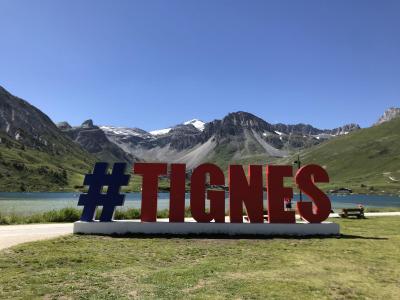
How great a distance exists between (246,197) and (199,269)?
13.3m

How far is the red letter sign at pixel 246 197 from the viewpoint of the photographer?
1180 inches

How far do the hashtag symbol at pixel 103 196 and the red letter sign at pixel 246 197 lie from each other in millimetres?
7851

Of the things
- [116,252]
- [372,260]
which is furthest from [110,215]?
[372,260]

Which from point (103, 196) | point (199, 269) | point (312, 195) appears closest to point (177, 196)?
point (103, 196)

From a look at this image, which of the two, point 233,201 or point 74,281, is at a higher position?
point 233,201

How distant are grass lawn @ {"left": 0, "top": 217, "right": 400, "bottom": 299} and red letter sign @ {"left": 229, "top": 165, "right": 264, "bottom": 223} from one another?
4.05 m

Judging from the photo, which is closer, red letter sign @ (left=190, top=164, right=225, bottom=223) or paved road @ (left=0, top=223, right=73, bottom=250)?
paved road @ (left=0, top=223, right=73, bottom=250)

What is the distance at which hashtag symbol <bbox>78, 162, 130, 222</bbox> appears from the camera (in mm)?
29469

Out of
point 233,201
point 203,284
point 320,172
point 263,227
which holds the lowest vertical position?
point 203,284

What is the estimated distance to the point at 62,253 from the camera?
20.1 m

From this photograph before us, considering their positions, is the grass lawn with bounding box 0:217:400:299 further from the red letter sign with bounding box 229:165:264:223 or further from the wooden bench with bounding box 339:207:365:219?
the wooden bench with bounding box 339:207:365:219

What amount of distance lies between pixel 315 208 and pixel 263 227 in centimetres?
439

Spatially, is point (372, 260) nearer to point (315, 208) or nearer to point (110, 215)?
point (315, 208)

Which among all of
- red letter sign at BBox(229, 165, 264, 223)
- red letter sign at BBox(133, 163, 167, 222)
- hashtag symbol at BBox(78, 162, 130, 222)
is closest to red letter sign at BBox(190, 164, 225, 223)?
red letter sign at BBox(229, 165, 264, 223)
